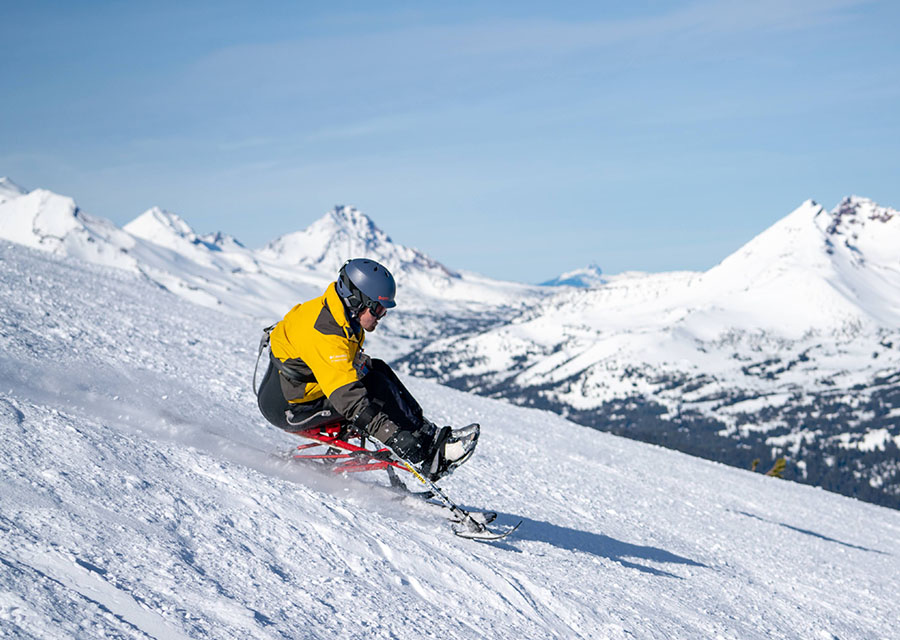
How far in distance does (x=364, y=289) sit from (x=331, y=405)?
1.42 metres

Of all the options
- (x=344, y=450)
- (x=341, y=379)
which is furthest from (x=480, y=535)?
(x=341, y=379)

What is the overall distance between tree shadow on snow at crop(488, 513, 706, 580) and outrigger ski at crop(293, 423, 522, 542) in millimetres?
686

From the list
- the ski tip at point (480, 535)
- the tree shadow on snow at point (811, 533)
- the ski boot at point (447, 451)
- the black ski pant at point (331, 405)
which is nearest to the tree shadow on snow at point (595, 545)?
the ski tip at point (480, 535)

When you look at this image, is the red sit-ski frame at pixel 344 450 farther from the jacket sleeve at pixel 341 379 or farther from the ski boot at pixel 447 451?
the jacket sleeve at pixel 341 379

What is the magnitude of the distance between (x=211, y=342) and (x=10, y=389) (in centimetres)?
1063

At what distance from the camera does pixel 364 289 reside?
7.67 metres

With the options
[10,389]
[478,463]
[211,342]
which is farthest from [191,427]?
[211,342]

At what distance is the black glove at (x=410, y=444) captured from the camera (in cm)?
764

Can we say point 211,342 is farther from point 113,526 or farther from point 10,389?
point 113,526

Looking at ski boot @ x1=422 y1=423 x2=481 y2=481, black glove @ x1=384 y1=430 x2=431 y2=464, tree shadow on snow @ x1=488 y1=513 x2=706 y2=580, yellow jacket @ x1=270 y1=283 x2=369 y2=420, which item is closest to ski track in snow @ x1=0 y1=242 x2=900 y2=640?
tree shadow on snow @ x1=488 y1=513 x2=706 y2=580

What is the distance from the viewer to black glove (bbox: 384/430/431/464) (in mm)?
7637

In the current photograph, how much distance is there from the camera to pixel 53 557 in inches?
180

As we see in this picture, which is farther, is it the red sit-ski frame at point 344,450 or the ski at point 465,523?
the red sit-ski frame at point 344,450

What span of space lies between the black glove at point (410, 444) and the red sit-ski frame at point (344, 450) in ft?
1.74
